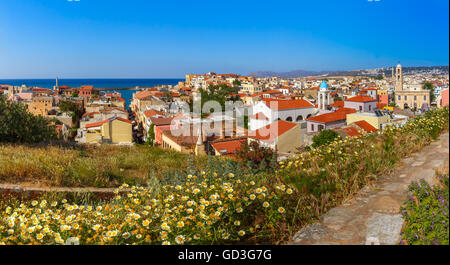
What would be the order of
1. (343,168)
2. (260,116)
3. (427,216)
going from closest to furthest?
1. (427,216)
2. (343,168)
3. (260,116)

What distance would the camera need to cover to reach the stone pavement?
1.63 m

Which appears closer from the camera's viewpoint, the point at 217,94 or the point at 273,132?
the point at 273,132

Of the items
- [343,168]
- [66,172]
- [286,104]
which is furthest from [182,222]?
[286,104]

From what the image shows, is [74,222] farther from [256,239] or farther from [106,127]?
[106,127]

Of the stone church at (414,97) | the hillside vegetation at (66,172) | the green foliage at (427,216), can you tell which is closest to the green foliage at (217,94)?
the stone church at (414,97)

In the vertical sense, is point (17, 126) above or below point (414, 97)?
below

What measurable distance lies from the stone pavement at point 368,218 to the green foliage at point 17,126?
27.5 ft

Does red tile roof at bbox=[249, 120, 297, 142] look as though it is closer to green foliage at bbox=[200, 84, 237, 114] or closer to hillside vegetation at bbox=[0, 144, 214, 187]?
hillside vegetation at bbox=[0, 144, 214, 187]

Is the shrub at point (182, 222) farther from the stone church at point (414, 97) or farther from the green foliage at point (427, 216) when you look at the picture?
the stone church at point (414, 97)

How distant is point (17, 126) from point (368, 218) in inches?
348

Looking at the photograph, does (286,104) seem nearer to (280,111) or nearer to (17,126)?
(280,111)

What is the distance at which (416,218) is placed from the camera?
1.60 m

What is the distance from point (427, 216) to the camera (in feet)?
5.07
